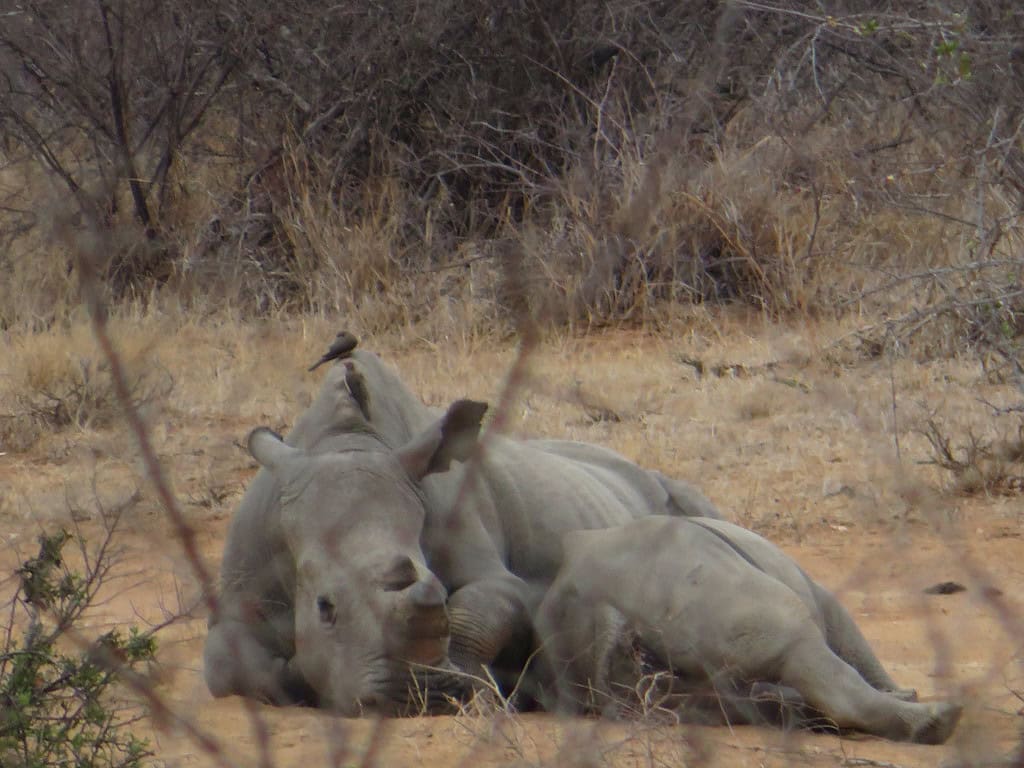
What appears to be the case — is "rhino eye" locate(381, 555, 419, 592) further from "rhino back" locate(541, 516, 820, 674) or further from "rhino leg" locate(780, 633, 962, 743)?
"rhino leg" locate(780, 633, 962, 743)

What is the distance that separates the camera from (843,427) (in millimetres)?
7707

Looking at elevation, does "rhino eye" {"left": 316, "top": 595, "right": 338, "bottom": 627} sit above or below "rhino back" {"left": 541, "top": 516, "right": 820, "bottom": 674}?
above

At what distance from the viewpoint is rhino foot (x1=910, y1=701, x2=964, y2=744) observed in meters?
3.67

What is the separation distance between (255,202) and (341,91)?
89 cm

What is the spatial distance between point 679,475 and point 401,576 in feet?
12.2

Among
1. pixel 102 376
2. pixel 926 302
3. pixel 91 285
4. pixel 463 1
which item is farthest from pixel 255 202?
pixel 91 285

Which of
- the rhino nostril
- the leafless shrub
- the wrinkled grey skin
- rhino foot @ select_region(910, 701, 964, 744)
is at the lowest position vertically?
the leafless shrub

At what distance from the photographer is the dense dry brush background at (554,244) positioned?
711 cm

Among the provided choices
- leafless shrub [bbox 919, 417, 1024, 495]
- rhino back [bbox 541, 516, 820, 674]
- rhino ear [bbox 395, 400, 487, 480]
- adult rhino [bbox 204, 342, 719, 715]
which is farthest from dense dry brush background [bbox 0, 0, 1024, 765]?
rhino ear [bbox 395, 400, 487, 480]

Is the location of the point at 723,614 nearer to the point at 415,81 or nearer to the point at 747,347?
the point at 747,347

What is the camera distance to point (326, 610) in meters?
3.70

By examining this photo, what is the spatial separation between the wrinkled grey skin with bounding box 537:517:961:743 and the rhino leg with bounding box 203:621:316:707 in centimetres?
57

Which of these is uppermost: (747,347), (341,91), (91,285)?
(91,285)

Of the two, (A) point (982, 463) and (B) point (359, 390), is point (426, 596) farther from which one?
(A) point (982, 463)
